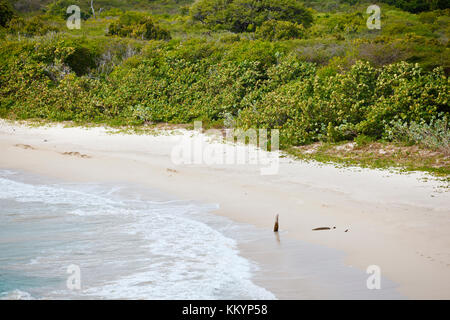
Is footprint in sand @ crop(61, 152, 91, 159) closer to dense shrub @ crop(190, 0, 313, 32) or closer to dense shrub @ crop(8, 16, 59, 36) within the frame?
dense shrub @ crop(8, 16, 59, 36)

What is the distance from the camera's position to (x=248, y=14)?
32.3 m

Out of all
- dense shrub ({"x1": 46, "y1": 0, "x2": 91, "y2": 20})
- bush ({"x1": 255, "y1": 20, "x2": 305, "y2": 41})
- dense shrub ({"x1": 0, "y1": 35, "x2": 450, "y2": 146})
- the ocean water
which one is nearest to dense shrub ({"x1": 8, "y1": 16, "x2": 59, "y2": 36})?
dense shrub ({"x1": 0, "y1": 35, "x2": 450, "y2": 146})

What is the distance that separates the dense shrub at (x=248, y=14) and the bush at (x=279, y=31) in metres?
4.47

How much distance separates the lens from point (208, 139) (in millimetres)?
13938

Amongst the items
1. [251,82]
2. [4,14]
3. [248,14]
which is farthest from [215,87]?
[4,14]

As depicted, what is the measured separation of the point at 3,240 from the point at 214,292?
3.98 m

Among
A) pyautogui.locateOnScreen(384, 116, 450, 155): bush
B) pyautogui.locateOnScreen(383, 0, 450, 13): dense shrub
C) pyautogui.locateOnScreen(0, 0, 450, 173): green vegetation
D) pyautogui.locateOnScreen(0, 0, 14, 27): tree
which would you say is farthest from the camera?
pyautogui.locateOnScreen(383, 0, 450, 13): dense shrub

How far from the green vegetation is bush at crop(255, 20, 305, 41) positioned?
75mm

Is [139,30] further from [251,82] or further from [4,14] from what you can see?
[251,82]

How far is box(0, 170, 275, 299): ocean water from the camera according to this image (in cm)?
593

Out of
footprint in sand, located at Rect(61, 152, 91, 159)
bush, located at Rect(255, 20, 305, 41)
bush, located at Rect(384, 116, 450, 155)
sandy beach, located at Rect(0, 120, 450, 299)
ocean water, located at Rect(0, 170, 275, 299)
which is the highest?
bush, located at Rect(255, 20, 305, 41)

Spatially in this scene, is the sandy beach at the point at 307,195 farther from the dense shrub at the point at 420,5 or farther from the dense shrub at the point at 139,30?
the dense shrub at the point at 420,5

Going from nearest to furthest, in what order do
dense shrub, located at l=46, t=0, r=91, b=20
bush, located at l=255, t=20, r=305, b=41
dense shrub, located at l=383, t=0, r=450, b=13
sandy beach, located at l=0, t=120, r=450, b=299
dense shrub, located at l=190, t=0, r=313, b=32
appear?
sandy beach, located at l=0, t=120, r=450, b=299 < bush, located at l=255, t=20, r=305, b=41 < dense shrub, located at l=190, t=0, r=313, b=32 < dense shrub, located at l=383, t=0, r=450, b=13 < dense shrub, located at l=46, t=0, r=91, b=20
